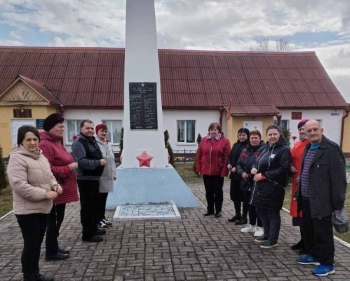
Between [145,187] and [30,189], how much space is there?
3474mm

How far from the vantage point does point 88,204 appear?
426 centimetres

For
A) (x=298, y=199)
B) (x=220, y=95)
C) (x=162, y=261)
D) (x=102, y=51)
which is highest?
(x=102, y=51)

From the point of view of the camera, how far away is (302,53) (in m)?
18.9

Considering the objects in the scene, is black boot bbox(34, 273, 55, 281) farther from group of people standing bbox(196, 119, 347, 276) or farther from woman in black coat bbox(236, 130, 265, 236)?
woman in black coat bbox(236, 130, 265, 236)

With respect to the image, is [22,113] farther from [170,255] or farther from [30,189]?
[30,189]

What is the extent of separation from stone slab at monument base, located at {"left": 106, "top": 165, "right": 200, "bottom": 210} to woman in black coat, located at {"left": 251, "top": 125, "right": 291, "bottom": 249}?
7.88 ft

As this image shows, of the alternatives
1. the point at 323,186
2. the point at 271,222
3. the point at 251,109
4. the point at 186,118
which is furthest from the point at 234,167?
the point at 186,118

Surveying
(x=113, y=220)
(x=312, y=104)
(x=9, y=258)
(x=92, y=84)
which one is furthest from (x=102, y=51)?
(x=9, y=258)

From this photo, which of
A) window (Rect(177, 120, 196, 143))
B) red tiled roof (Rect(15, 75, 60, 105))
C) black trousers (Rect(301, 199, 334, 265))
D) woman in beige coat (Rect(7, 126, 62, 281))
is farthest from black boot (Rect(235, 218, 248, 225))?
red tiled roof (Rect(15, 75, 60, 105))

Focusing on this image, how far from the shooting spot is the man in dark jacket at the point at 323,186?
129 inches

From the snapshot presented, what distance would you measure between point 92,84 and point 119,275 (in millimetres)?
14194

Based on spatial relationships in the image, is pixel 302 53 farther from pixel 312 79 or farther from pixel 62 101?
pixel 62 101

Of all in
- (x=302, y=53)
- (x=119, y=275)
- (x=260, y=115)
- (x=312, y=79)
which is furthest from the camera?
(x=302, y=53)

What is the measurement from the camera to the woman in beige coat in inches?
113
